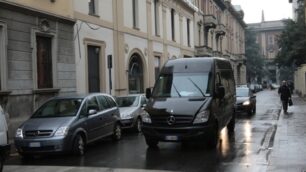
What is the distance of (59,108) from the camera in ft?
41.8

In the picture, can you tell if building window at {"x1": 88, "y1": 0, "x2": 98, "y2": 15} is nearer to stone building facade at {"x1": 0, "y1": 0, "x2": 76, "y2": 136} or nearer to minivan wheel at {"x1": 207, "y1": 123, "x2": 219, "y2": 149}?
stone building facade at {"x1": 0, "y1": 0, "x2": 76, "y2": 136}

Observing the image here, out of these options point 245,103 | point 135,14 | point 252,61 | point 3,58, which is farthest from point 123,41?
point 252,61

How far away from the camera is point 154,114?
12094 mm

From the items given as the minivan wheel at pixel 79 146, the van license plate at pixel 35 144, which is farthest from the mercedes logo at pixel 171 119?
the van license plate at pixel 35 144

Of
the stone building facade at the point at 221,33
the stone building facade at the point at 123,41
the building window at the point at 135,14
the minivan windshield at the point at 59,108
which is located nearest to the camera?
the minivan windshield at the point at 59,108

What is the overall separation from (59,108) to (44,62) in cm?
709

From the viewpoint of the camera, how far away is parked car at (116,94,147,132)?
16.9 m

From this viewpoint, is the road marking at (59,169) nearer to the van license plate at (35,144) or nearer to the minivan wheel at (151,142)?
the van license plate at (35,144)

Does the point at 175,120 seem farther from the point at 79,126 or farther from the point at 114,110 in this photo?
the point at 114,110

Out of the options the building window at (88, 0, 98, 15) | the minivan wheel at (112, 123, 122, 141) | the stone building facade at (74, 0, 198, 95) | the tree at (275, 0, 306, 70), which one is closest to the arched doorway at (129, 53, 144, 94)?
the stone building facade at (74, 0, 198, 95)

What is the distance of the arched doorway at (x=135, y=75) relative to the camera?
29188 mm

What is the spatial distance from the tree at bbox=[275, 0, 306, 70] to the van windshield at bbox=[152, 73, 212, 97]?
32020 millimetres

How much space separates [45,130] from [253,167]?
192 inches

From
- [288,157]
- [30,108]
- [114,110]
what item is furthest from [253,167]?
[30,108]
